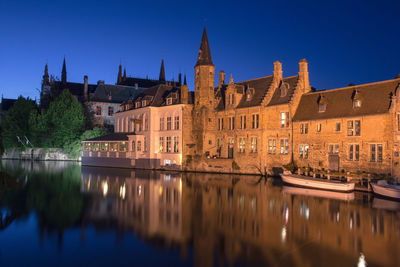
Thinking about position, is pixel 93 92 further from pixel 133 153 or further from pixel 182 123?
pixel 182 123

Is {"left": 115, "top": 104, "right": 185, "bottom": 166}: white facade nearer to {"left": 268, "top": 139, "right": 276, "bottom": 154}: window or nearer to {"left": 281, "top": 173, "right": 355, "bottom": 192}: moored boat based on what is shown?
{"left": 268, "top": 139, "right": 276, "bottom": 154}: window

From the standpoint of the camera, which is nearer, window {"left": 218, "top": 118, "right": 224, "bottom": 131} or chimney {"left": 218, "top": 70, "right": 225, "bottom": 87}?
window {"left": 218, "top": 118, "right": 224, "bottom": 131}

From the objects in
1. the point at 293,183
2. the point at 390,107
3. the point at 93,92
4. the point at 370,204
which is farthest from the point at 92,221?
the point at 93,92

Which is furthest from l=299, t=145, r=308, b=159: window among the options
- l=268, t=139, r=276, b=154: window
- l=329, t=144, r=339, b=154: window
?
l=268, t=139, r=276, b=154: window

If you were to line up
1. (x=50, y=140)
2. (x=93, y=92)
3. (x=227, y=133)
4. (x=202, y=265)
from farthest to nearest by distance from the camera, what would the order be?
(x=93, y=92) < (x=50, y=140) < (x=227, y=133) < (x=202, y=265)

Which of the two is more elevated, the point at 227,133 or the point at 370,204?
the point at 227,133

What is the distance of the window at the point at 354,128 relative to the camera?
3412cm

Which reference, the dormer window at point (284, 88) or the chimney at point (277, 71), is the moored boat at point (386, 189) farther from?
the chimney at point (277, 71)

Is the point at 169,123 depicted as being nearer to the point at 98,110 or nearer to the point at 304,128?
the point at 304,128

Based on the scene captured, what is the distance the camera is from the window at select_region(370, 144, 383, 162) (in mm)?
32312

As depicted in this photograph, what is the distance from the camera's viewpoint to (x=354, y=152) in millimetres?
34312

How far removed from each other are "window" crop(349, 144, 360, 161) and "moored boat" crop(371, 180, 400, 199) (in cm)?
612

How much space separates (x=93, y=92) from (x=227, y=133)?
2044 inches

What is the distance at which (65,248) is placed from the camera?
14.7m
